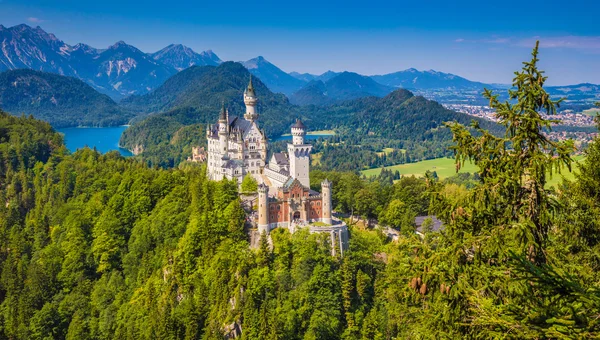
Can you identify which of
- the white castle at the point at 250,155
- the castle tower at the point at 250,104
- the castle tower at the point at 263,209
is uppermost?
the castle tower at the point at 250,104

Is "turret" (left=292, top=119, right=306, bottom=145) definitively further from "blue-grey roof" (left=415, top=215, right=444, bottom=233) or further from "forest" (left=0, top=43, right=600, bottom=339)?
"blue-grey roof" (left=415, top=215, right=444, bottom=233)

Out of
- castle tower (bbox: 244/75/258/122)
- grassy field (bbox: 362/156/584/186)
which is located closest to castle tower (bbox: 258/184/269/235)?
castle tower (bbox: 244/75/258/122)

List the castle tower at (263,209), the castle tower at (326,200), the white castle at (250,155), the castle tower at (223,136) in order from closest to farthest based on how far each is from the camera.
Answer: the castle tower at (263,209)
the castle tower at (326,200)
the white castle at (250,155)
the castle tower at (223,136)

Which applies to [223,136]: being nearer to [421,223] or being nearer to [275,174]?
[275,174]

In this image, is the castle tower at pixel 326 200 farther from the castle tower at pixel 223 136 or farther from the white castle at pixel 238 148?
the castle tower at pixel 223 136

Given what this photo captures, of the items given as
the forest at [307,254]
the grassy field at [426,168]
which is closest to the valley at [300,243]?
the forest at [307,254]

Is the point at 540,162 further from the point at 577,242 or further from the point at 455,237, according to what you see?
the point at 577,242
